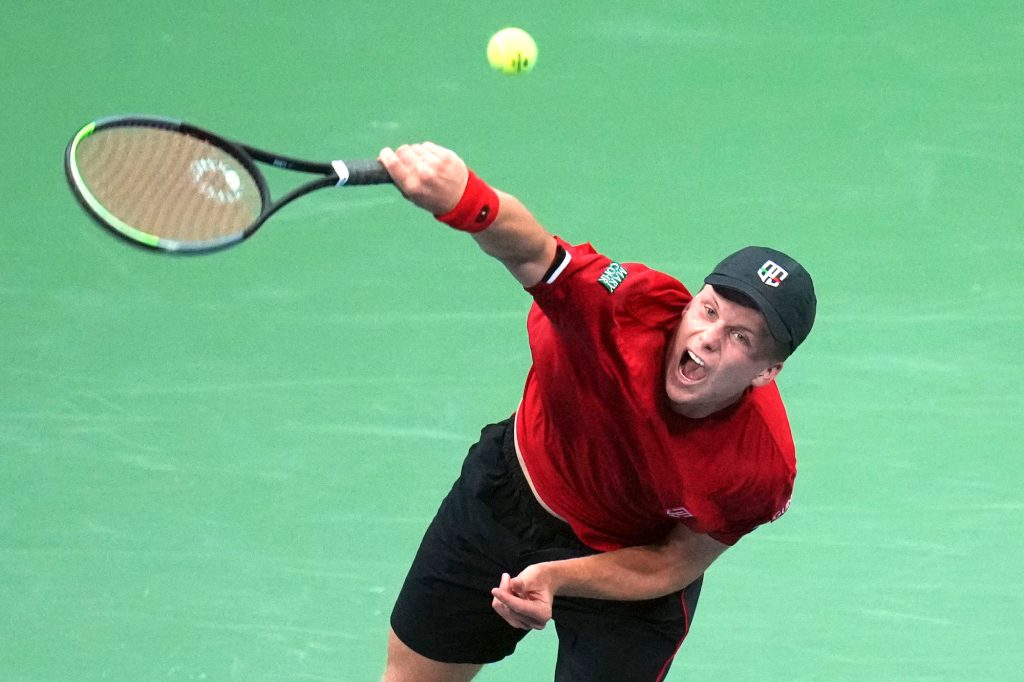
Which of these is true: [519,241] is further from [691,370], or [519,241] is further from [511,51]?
[511,51]

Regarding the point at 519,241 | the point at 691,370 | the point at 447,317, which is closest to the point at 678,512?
the point at 691,370

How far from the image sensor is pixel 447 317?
4.86 meters

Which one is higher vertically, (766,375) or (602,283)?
(602,283)

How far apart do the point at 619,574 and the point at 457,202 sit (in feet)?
3.50

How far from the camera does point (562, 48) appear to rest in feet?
17.5

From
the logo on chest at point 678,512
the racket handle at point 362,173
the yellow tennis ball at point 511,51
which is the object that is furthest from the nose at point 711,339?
the yellow tennis ball at point 511,51

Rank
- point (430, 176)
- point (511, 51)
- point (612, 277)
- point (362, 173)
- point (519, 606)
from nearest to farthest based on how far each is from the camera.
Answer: point (430, 176) → point (362, 173) → point (612, 277) → point (519, 606) → point (511, 51)

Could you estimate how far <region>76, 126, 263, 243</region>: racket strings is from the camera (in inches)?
119

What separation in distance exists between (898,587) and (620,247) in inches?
54.1

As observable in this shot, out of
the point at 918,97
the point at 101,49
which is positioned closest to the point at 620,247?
the point at 918,97

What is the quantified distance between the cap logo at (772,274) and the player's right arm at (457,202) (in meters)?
0.48

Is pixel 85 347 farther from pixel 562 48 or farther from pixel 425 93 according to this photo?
pixel 562 48

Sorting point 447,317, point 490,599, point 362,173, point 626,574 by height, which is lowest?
point 447,317

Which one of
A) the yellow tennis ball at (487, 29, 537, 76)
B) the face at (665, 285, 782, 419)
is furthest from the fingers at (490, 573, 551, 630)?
the yellow tennis ball at (487, 29, 537, 76)
